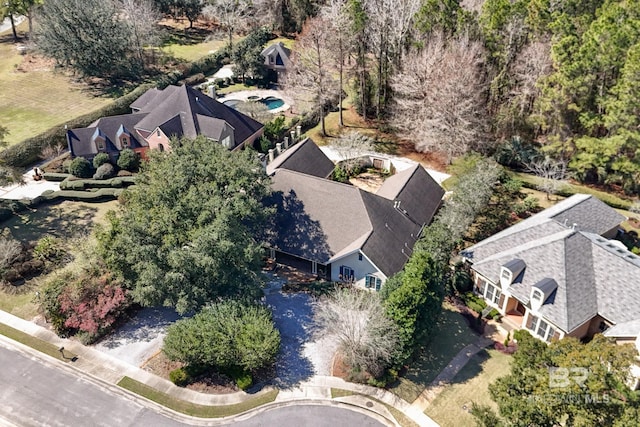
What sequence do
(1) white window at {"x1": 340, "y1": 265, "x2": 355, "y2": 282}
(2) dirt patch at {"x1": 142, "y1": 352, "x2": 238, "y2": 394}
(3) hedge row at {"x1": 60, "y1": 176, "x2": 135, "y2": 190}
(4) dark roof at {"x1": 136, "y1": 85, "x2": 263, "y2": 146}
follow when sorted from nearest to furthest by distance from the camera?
(2) dirt patch at {"x1": 142, "y1": 352, "x2": 238, "y2": 394}, (1) white window at {"x1": 340, "y1": 265, "x2": 355, "y2": 282}, (3) hedge row at {"x1": 60, "y1": 176, "x2": 135, "y2": 190}, (4) dark roof at {"x1": 136, "y1": 85, "x2": 263, "y2": 146}

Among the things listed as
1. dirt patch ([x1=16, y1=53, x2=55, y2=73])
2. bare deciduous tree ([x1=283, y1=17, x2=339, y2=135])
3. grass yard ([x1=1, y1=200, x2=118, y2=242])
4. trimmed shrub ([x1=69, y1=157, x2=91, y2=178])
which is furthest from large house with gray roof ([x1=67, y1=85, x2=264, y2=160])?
dirt patch ([x1=16, y1=53, x2=55, y2=73])

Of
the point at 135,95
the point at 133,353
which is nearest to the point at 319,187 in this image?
the point at 133,353

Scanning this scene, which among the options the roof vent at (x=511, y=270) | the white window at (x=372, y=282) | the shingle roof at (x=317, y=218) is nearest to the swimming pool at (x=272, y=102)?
the shingle roof at (x=317, y=218)

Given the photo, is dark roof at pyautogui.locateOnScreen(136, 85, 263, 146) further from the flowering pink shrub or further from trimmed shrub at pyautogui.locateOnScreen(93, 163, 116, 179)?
the flowering pink shrub

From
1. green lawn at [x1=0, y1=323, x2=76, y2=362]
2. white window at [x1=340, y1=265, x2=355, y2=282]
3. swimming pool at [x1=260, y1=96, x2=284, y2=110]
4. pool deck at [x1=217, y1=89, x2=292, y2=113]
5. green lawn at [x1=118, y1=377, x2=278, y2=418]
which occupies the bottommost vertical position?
green lawn at [x1=118, y1=377, x2=278, y2=418]

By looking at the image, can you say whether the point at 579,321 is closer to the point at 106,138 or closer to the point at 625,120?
the point at 625,120

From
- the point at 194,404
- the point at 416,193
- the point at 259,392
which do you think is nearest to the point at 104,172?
the point at 194,404

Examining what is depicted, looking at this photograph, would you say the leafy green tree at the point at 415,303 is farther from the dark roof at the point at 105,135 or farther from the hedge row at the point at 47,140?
the hedge row at the point at 47,140
